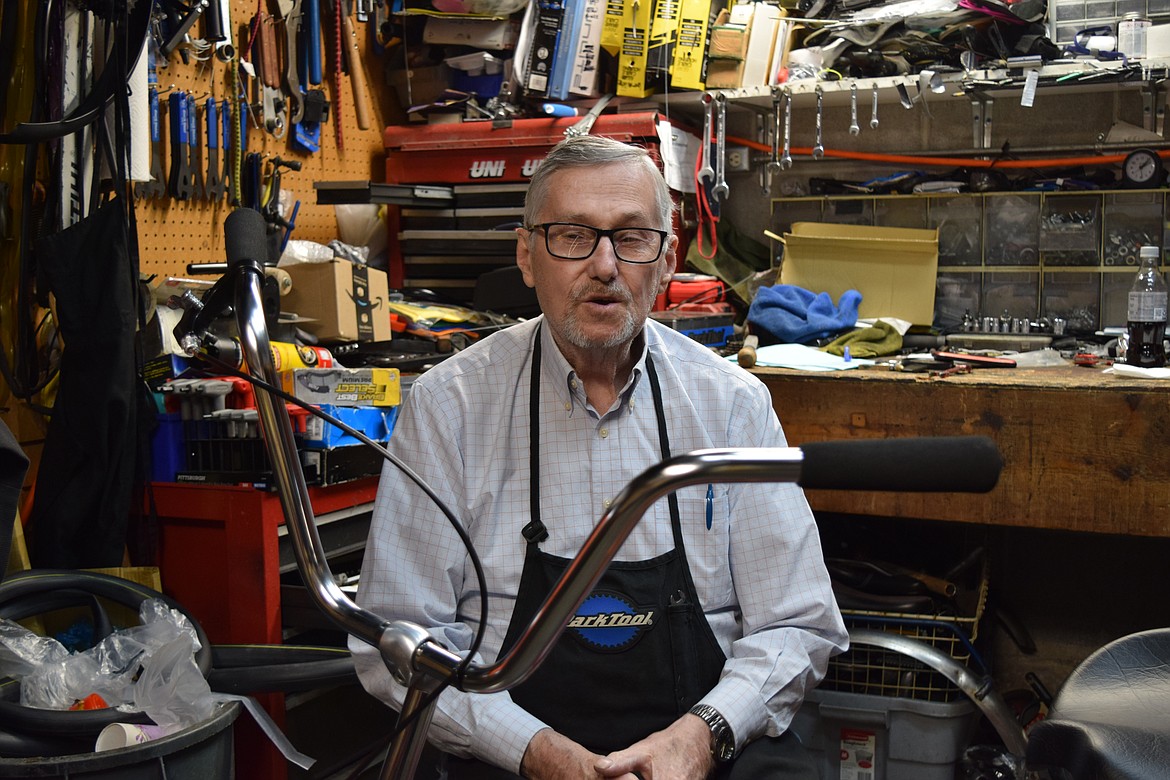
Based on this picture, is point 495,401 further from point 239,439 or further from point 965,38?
point 965,38

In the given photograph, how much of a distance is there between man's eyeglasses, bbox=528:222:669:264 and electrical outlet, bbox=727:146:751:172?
1.98m

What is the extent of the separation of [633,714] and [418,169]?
231cm

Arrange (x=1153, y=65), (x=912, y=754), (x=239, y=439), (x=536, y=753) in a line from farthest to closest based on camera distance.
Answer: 1. (x=1153, y=65)
2. (x=912, y=754)
3. (x=239, y=439)
4. (x=536, y=753)

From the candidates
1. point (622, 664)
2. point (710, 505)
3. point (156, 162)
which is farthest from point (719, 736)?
point (156, 162)

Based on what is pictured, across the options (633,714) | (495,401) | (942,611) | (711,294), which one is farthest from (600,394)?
(711,294)

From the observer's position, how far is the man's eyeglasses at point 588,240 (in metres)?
1.57

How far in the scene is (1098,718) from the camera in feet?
3.97

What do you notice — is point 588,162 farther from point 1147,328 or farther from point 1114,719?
point 1147,328

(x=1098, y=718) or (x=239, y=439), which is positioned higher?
(x=239, y=439)

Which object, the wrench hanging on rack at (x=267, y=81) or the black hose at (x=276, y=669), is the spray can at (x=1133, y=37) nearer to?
the wrench hanging on rack at (x=267, y=81)

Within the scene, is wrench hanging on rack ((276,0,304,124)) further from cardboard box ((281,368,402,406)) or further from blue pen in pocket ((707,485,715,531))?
blue pen in pocket ((707,485,715,531))

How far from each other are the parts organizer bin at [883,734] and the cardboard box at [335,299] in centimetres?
134

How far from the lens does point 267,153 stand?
3.01 meters

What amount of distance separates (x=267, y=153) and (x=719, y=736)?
220 centimetres
